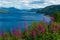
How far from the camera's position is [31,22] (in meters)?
8.76

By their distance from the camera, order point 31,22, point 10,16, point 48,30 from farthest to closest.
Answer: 1. point 10,16
2. point 31,22
3. point 48,30

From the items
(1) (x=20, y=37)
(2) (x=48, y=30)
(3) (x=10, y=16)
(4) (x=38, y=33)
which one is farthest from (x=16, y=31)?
(3) (x=10, y=16)

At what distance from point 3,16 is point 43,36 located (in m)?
3.50

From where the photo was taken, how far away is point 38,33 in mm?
6859

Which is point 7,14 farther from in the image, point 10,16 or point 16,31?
point 16,31

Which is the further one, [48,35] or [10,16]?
[10,16]

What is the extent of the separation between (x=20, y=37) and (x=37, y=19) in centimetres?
268

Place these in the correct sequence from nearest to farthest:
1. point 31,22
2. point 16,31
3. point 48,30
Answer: point 16,31
point 48,30
point 31,22

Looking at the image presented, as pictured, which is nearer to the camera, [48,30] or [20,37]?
[20,37]

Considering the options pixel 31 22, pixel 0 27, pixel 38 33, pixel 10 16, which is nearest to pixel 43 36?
pixel 38 33

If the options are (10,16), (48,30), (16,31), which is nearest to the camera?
(16,31)

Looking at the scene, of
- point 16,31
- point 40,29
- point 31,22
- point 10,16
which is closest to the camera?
point 16,31

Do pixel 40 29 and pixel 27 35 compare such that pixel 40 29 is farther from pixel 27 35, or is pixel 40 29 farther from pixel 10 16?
pixel 10 16

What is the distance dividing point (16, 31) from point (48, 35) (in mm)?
1087
